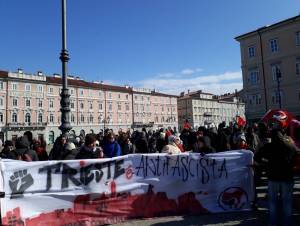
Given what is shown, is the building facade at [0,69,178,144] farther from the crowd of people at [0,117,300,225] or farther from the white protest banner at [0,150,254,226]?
the white protest banner at [0,150,254,226]

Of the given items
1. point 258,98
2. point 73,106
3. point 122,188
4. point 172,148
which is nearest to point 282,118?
point 172,148

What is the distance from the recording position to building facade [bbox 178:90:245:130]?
11962 cm

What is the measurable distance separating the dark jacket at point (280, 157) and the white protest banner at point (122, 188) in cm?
169

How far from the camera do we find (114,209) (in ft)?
21.5

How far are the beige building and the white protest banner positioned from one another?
37.6 m

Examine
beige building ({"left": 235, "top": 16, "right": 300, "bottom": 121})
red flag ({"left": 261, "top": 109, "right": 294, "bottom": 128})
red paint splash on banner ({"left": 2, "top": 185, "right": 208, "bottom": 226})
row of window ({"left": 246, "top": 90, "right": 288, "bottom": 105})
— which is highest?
beige building ({"left": 235, "top": 16, "right": 300, "bottom": 121})

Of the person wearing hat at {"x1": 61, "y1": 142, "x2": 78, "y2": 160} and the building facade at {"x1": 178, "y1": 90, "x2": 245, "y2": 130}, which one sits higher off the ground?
the building facade at {"x1": 178, "y1": 90, "x2": 245, "y2": 130}

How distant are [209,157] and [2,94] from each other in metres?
72.4

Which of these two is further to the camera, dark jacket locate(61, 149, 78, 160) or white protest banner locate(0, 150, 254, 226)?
dark jacket locate(61, 149, 78, 160)

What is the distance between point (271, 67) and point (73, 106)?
52016 mm

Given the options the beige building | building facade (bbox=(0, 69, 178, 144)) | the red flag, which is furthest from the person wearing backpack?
building facade (bbox=(0, 69, 178, 144))

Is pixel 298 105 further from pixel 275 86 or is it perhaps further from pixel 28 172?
pixel 28 172

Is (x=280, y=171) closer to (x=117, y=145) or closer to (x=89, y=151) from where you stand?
(x=89, y=151)

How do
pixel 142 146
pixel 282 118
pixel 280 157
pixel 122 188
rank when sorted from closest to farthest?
pixel 280 157, pixel 122 188, pixel 282 118, pixel 142 146
